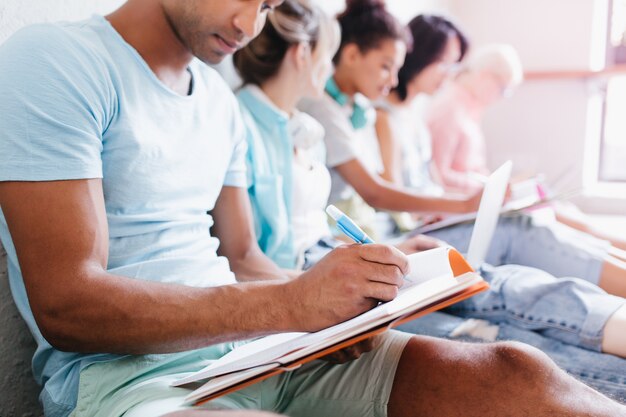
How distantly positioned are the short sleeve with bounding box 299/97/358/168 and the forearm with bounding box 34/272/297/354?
936mm

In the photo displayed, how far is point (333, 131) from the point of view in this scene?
5.44 ft

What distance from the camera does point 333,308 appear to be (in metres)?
0.71

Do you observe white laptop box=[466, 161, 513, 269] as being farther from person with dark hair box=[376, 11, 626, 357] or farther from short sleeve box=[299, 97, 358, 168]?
short sleeve box=[299, 97, 358, 168]

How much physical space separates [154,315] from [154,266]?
0.15 m

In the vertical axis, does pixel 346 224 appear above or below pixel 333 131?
above

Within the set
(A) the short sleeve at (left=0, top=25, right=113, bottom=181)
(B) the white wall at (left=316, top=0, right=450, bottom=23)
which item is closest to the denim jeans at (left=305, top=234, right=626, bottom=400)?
(A) the short sleeve at (left=0, top=25, right=113, bottom=181)

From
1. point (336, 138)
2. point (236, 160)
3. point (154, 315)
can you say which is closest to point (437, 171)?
point (336, 138)

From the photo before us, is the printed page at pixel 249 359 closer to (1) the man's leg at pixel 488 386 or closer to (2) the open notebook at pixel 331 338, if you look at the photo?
(2) the open notebook at pixel 331 338

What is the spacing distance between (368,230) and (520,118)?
189 centimetres

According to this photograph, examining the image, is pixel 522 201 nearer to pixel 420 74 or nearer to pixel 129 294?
pixel 420 74

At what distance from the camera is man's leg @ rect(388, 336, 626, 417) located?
759 mm

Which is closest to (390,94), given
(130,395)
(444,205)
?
(444,205)

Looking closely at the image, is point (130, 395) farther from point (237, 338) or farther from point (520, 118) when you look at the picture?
point (520, 118)

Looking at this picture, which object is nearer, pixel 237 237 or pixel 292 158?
pixel 237 237
